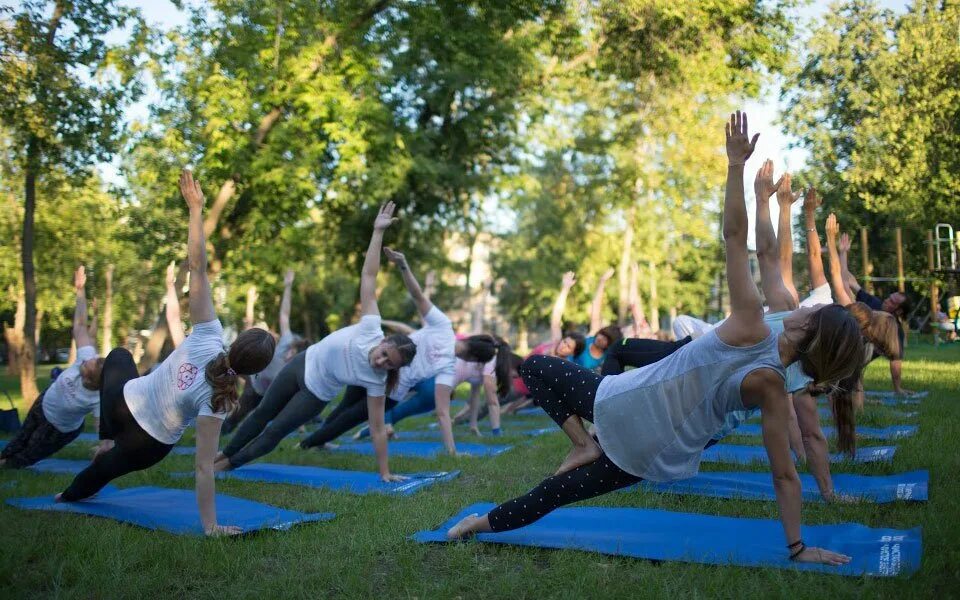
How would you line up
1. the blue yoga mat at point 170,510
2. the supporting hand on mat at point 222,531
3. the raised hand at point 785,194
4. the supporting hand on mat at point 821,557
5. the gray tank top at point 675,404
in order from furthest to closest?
the raised hand at point 785,194
the blue yoga mat at point 170,510
the supporting hand on mat at point 222,531
the supporting hand on mat at point 821,557
the gray tank top at point 675,404

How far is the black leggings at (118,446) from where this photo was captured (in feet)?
16.0

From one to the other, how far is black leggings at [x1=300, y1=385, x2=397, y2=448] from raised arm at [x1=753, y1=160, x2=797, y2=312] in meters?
3.86

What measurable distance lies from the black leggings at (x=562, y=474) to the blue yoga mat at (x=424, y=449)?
11.8 ft

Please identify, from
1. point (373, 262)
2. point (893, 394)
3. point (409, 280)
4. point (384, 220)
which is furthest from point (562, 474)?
point (893, 394)

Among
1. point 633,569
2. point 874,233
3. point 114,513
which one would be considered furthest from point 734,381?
point 874,233

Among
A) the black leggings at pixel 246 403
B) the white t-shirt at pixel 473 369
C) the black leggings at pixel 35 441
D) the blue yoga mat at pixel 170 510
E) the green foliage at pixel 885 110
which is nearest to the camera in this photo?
the blue yoga mat at pixel 170 510

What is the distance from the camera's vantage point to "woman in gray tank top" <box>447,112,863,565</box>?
3373 millimetres

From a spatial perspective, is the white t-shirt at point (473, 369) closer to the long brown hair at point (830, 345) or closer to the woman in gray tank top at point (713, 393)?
the woman in gray tank top at point (713, 393)

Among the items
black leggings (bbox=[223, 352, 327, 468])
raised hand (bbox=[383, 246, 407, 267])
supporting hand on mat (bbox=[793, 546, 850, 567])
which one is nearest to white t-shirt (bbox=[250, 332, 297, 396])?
black leggings (bbox=[223, 352, 327, 468])

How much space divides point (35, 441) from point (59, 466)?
21.0 inches

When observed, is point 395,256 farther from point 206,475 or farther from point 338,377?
point 206,475

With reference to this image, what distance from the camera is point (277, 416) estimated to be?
6.73m

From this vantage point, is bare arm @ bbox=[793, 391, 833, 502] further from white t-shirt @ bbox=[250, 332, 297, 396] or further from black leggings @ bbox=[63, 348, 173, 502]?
white t-shirt @ bbox=[250, 332, 297, 396]

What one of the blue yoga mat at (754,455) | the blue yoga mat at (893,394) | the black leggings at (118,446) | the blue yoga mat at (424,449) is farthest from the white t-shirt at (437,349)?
the blue yoga mat at (893,394)
